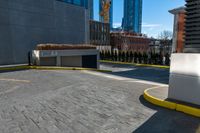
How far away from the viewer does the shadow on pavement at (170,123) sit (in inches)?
172

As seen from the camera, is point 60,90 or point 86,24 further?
point 86,24

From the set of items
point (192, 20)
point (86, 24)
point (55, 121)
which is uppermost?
point (86, 24)

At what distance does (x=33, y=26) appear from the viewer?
22859 millimetres

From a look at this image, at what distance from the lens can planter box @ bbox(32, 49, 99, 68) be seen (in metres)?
18.4

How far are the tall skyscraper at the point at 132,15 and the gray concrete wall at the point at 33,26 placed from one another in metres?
136

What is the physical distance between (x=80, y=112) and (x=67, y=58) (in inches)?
669

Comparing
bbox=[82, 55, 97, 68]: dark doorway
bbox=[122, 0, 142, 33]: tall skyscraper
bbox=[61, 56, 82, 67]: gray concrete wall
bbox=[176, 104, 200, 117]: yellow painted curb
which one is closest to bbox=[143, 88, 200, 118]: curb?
bbox=[176, 104, 200, 117]: yellow painted curb

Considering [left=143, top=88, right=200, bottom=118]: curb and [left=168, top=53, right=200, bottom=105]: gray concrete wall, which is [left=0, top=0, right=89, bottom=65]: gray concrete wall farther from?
[left=168, top=53, right=200, bottom=105]: gray concrete wall

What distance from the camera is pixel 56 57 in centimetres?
1995

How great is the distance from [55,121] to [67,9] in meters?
25.0

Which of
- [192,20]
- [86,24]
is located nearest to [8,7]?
[86,24]

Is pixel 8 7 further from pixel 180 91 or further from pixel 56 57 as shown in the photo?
pixel 180 91

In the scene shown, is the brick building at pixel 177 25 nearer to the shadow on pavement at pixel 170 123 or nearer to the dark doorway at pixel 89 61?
the dark doorway at pixel 89 61

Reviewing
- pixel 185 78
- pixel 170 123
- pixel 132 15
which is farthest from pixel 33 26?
pixel 132 15
